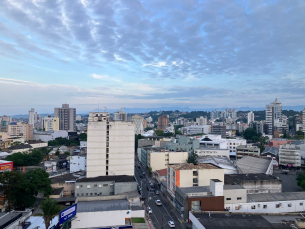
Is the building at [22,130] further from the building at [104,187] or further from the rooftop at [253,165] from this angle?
the rooftop at [253,165]

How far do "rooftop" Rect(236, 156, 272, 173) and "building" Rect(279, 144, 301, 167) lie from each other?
8.77 meters

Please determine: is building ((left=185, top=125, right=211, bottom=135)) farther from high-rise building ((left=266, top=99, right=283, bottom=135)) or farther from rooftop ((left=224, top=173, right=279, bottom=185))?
rooftop ((left=224, top=173, right=279, bottom=185))

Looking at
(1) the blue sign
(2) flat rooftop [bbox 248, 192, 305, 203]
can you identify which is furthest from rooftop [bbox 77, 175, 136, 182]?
(2) flat rooftop [bbox 248, 192, 305, 203]

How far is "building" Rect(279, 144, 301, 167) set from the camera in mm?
45534

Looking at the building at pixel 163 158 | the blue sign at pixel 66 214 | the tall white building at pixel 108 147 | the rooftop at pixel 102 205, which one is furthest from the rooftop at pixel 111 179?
the building at pixel 163 158

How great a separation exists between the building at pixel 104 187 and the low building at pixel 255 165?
18.0 meters

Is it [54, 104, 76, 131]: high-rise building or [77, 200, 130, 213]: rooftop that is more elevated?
[54, 104, 76, 131]: high-rise building

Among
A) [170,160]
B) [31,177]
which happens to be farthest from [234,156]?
[31,177]

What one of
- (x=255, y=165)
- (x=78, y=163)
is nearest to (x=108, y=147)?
(x=78, y=163)

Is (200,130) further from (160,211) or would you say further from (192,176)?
(160,211)

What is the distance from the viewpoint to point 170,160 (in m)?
40.8

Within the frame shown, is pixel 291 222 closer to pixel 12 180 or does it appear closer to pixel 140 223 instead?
pixel 140 223

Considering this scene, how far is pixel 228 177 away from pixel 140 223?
46.0 ft

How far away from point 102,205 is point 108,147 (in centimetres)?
1102
